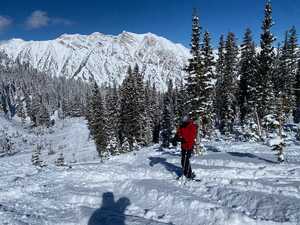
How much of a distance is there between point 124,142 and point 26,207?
128ft

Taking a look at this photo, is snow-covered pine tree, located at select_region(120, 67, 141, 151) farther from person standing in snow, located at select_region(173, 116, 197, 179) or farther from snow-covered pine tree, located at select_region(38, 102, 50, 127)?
snow-covered pine tree, located at select_region(38, 102, 50, 127)

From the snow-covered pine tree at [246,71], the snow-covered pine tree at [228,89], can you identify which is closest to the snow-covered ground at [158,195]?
the snow-covered pine tree at [246,71]

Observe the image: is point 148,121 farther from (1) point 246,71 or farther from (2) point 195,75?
(2) point 195,75

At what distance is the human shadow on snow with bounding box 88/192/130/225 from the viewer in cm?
978

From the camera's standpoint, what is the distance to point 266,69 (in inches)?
1510

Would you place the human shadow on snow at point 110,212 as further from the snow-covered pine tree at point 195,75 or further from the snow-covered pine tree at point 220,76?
the snow-covered pine tree at point 220,76

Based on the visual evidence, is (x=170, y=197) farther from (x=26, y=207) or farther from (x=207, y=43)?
(x=207, y=43)

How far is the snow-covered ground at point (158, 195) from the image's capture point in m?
9.59

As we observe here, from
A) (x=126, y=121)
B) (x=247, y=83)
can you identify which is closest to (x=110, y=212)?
(x=126, y=121)

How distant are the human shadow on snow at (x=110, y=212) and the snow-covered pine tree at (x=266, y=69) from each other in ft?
91.5

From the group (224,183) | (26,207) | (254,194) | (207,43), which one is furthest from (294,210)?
(207,43)

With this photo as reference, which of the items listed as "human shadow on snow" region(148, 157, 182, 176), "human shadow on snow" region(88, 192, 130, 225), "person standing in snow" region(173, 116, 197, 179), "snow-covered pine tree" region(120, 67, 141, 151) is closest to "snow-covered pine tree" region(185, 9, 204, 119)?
"human shadow on snow" region(148, 157, 182, 176)

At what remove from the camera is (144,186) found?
13.0m

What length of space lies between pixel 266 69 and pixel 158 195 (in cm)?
3071
